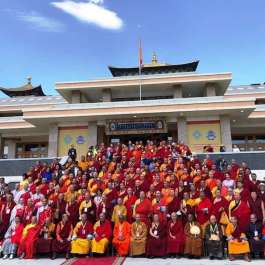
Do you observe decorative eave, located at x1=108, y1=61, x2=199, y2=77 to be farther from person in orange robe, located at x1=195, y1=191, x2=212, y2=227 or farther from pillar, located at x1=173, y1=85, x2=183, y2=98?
person in orange robe, located at x1=195, y1=191, x2=212, y2=227

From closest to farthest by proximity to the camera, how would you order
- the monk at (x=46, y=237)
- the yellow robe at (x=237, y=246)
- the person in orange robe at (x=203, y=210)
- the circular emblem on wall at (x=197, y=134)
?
the yellow robe at (x=237, y=246)
the monk at (x=46, y=237)
the person in orange robe at (x=203, y=210)
the circular emblem on wall at (x=197, y=134)

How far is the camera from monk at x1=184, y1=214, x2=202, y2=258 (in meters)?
7.98

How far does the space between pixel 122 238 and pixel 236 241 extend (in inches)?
103

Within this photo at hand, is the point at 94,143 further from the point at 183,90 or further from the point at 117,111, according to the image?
the point at 183,90

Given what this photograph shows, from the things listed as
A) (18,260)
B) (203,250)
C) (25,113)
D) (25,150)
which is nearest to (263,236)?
(203,250)

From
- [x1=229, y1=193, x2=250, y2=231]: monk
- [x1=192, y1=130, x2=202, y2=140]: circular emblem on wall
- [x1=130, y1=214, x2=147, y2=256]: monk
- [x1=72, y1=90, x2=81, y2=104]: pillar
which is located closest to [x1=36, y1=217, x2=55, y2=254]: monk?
[x1=130, y1=214, x2=147, y2=256]: monk

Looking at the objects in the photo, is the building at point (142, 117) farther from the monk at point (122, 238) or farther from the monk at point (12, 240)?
the monk at point (122, 238)

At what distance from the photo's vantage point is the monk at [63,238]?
8453 mm

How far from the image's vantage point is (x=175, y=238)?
8211mm

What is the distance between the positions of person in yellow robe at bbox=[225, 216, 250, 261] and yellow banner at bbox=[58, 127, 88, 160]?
1483 cm

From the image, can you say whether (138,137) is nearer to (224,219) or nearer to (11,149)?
(11,149)

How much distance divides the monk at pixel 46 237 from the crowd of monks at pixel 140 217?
0.08 ft

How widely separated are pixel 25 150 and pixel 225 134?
15477 millimetres

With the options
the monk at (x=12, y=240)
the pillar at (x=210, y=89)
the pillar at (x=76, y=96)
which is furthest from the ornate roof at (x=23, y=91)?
the monk at (x=12, y=240)
